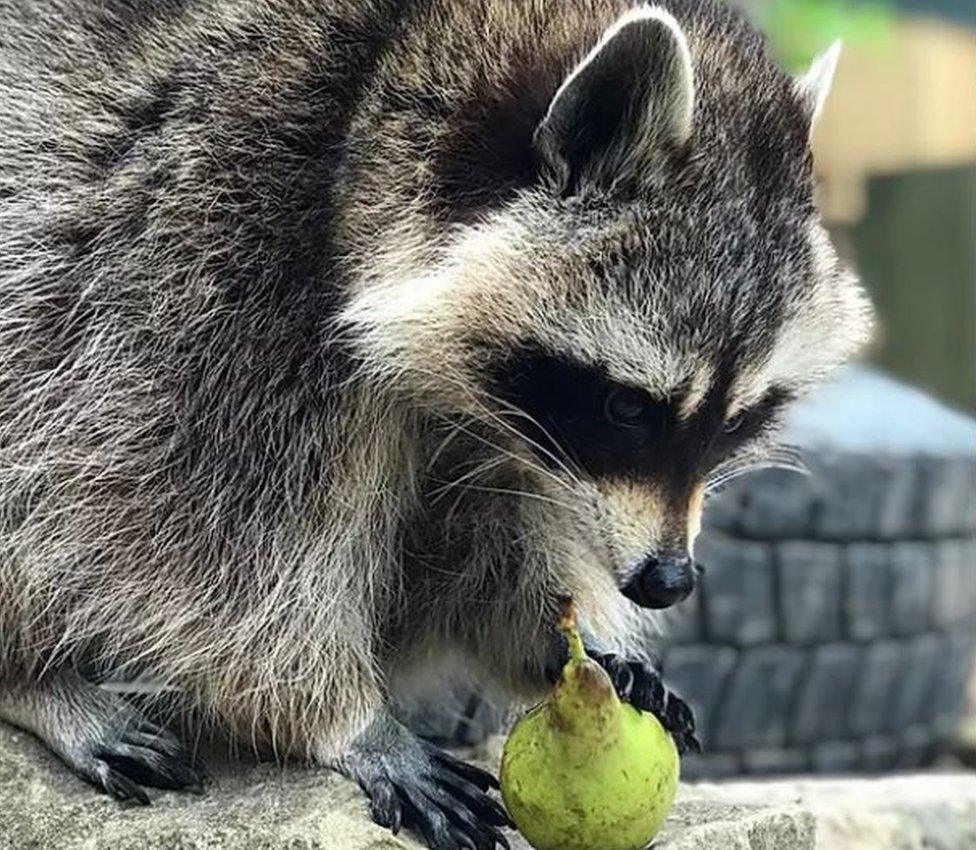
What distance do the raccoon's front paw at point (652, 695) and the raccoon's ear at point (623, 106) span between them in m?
0.90

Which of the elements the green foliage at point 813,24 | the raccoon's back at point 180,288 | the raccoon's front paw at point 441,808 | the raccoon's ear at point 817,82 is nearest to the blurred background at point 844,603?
the raccoon's ear at point 817,82

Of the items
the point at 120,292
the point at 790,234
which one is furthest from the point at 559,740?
the point at 120,292

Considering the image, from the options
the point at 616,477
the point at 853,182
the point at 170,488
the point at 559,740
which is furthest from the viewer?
the point at 853,182

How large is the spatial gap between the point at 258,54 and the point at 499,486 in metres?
0.84

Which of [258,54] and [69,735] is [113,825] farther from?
[258,54]

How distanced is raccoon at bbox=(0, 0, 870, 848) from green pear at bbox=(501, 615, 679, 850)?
0.65 feet

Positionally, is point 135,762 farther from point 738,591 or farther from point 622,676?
point 738,591

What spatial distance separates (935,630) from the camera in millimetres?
5754

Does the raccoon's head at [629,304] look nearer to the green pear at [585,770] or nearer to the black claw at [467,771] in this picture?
the green pear at [585,770]

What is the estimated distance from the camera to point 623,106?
8.80 ft

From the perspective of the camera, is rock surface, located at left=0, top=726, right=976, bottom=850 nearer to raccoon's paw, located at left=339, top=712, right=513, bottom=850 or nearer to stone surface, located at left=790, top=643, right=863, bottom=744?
raccoon's paw, located at left=339, top=712, right=513, bottom=850

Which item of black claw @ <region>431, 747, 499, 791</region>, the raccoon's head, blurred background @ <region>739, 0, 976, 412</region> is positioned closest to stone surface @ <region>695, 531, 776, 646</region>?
black claw @ <region>431, 747, 499, 791</region>

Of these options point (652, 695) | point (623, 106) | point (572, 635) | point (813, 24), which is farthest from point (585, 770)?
point (813, 24)

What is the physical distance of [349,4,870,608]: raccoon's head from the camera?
2648 millimetres
